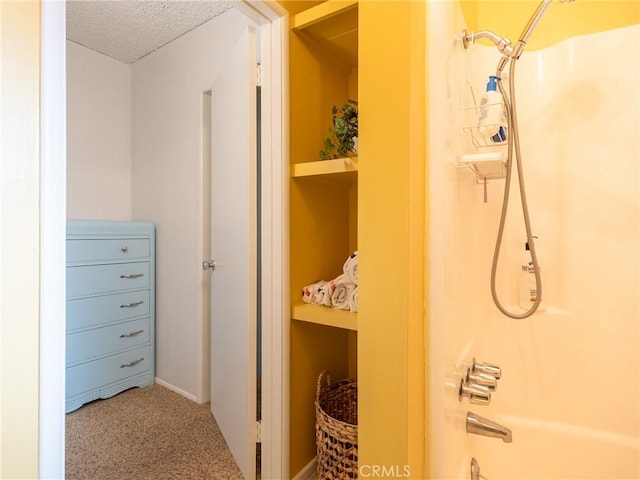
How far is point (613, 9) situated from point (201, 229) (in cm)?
220

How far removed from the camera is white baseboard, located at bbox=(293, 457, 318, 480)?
1.35m

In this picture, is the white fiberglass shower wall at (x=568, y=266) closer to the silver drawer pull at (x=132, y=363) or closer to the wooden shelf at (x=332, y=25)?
the wooden shelf at (x=332, y=25)

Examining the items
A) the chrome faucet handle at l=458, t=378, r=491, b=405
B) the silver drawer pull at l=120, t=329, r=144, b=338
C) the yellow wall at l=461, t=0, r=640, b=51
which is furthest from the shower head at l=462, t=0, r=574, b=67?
the silver drawer pull at l=120, t=329, r=144, b=338

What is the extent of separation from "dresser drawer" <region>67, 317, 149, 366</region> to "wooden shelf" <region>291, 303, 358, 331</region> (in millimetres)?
1530

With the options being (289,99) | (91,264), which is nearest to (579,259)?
(289,99)

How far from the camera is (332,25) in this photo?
128cm

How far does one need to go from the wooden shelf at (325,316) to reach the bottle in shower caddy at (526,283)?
0.78m

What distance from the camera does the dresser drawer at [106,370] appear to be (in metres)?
1.99

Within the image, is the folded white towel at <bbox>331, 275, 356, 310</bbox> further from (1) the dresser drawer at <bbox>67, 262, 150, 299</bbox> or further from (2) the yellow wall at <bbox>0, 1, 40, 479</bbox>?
(1) the dresser drawer at <bbox>67, 262, 150, 299</bbox>

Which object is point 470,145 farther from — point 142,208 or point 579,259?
point 142,208

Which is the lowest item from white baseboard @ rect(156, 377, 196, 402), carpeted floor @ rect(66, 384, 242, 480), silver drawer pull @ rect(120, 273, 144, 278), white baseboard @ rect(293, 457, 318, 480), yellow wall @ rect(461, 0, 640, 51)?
carpeted floor @ rect(66, 384, 242, 480)
